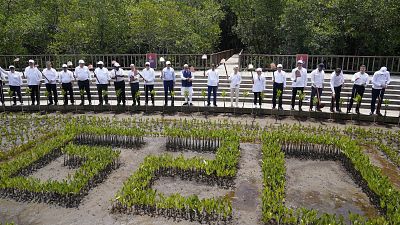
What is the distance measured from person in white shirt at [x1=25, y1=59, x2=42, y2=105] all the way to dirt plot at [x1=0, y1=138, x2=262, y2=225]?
21.0ft

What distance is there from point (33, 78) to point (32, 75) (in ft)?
0.42

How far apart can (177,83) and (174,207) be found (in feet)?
36.6

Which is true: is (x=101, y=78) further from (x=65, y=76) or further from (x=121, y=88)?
(x=65, y=76)

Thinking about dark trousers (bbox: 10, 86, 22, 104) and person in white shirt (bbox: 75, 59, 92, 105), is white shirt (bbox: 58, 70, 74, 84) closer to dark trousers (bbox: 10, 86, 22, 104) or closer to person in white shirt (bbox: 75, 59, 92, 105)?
person in white shirt (bbox: 75, 59, 92, 105)

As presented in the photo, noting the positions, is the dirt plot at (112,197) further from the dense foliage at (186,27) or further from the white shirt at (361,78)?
the dense foliage at (186,27)

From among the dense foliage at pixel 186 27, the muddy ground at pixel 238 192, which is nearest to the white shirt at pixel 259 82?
the muddy ground at pixel 238 192

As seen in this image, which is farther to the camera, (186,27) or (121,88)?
(186,27)

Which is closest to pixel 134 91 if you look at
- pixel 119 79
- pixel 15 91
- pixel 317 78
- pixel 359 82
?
pixel 119 79

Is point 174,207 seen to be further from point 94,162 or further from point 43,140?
point 43,140

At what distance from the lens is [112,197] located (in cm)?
720

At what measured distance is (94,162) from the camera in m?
8.16

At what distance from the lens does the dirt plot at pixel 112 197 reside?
633 centimetres

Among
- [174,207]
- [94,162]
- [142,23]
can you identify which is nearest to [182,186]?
[174,207]

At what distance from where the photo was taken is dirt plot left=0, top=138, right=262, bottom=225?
249 inches
